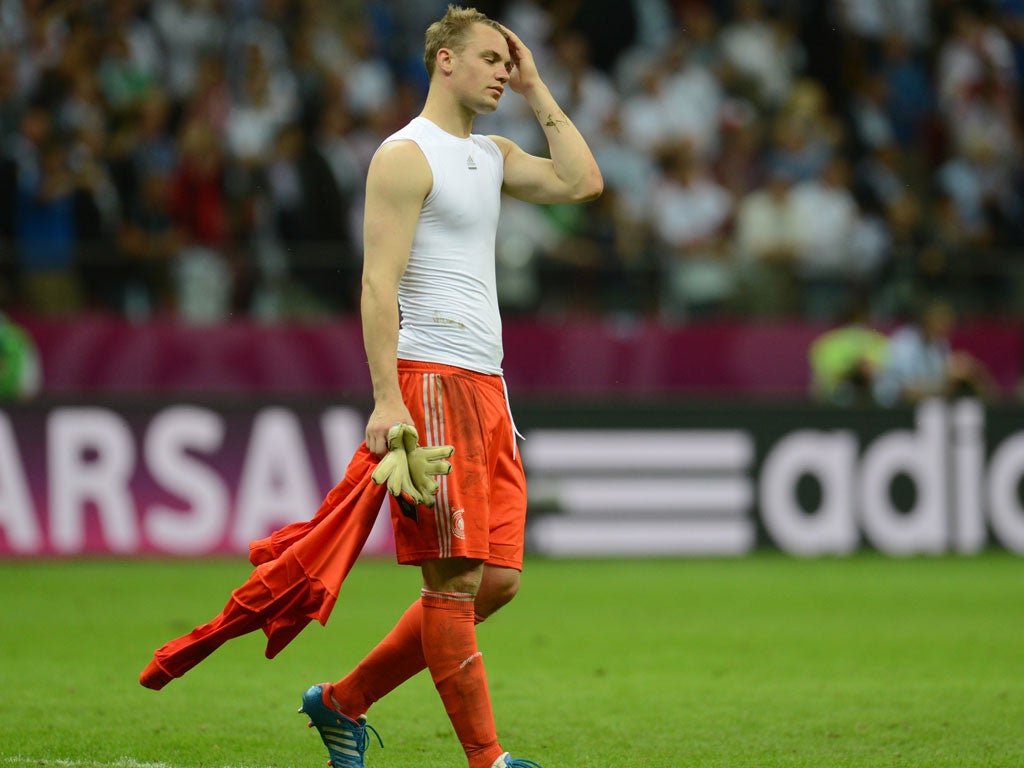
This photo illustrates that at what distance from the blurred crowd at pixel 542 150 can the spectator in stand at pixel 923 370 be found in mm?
549

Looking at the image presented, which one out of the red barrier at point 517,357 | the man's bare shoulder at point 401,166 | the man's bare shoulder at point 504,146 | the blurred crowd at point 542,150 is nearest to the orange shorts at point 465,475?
the man's bare shoulder at point 401,166

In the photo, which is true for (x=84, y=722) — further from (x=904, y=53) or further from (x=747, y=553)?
(x=904, y=53)

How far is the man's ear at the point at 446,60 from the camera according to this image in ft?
17.6

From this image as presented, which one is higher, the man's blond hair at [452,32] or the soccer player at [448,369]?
the man's blond hair at [452,32]

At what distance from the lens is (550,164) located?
5.67 meters

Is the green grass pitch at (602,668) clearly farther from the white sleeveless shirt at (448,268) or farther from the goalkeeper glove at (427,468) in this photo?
the white sleeveless shirt at (448,268)

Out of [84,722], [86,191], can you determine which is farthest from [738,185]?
[84,722]

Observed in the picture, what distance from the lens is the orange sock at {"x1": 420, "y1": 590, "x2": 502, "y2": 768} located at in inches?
201

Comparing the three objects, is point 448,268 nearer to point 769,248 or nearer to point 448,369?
point 448,369

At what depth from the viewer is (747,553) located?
12.8 m

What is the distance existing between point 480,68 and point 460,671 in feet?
6.28

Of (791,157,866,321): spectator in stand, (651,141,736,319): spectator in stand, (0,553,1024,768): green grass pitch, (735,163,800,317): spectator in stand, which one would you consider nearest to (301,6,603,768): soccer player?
(0,553,1024,768): green grass pitch

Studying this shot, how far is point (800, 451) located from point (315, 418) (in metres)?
3.71

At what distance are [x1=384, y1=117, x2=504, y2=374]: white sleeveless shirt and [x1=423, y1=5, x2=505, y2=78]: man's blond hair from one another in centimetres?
23
